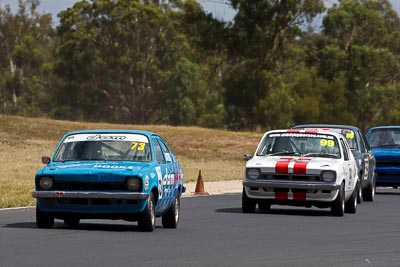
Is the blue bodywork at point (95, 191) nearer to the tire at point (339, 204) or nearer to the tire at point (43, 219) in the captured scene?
the tire at point (43, 219)

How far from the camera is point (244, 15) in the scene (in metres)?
80.0

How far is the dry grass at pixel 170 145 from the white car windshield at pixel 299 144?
350 inches

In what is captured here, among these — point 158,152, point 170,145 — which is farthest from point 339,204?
point 170,145

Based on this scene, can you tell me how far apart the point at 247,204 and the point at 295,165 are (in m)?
1.31

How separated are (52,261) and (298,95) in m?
73.5

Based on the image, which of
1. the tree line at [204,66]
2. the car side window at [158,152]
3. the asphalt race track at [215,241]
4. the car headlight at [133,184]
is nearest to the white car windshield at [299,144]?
the asphalt race track at [215,241]

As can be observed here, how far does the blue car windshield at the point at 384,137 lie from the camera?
31188 mm

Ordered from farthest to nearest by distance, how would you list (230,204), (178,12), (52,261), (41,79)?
(41,79), (178,12), (230,204), (52,261)

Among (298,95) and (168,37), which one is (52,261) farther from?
(168,37)

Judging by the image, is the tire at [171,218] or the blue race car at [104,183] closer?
the blue race car at [104,183]

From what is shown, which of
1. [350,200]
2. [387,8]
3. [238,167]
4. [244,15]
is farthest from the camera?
[387,8]

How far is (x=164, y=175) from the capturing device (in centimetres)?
1752

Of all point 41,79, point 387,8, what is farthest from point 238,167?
point 387,8

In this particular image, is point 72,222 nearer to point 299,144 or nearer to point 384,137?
point 299,144
